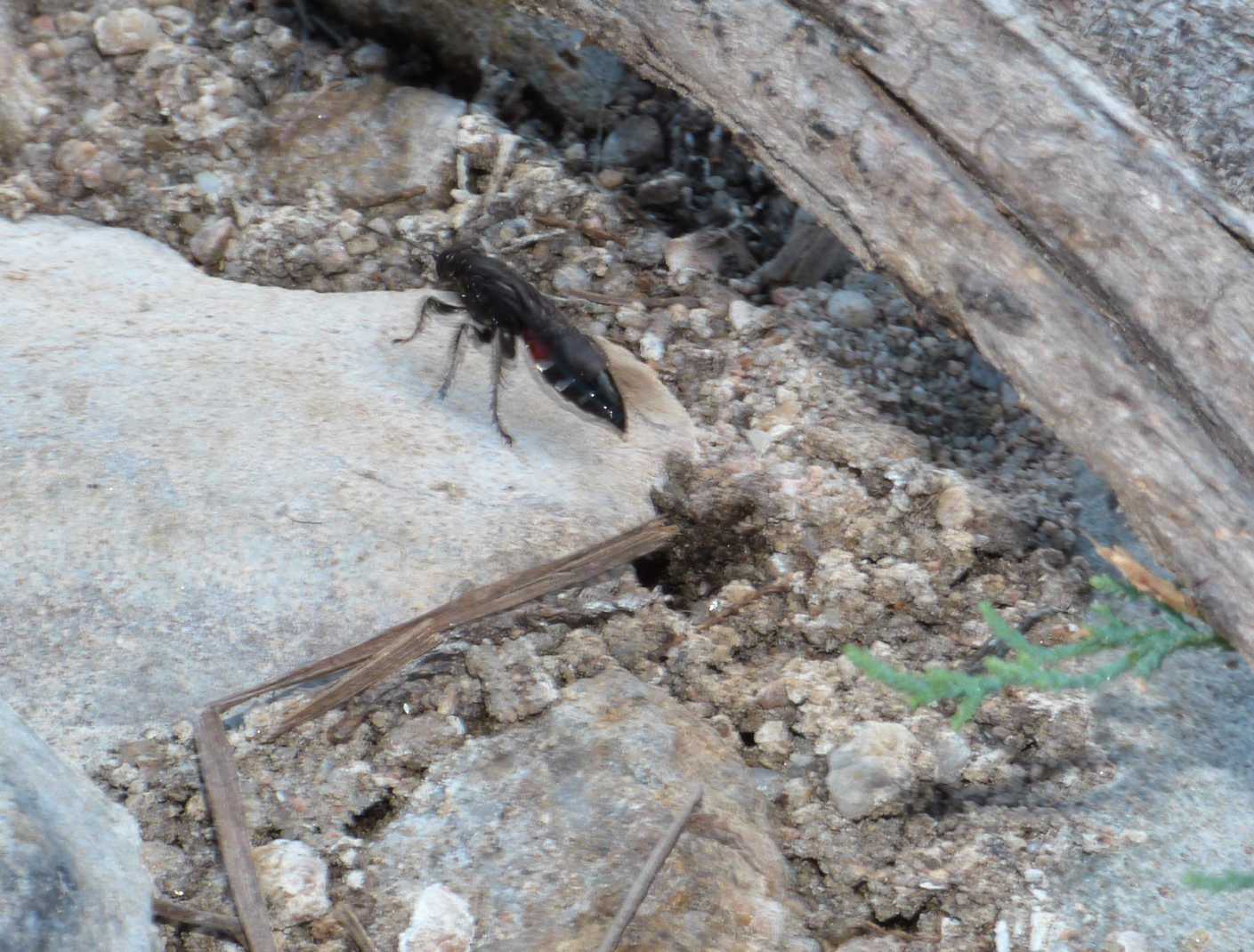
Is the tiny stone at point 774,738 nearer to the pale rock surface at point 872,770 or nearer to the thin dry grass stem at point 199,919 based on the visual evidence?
the pale rock surface at point 872,770

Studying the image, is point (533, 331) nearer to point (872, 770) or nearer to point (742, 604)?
point (742, 604)

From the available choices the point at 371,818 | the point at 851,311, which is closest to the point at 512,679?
the point at 371,818

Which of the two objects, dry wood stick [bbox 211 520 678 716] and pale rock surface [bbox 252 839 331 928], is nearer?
pale rock surface [bbox 252 839 331 928]

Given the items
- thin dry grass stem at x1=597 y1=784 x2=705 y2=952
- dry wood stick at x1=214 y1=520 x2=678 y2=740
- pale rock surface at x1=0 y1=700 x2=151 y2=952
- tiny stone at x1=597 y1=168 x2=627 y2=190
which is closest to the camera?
pale rock surface at x1=0 y1=700 x2=151 y2=952

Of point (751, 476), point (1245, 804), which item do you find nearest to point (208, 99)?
point (751, 476)

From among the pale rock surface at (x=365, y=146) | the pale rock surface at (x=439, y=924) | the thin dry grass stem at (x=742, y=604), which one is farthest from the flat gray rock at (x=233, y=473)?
the pale rock surface at (x=439, y=924)

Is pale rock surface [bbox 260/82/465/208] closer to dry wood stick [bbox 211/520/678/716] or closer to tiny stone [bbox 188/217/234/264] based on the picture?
tiny stone [bbox 188/217/234/264]

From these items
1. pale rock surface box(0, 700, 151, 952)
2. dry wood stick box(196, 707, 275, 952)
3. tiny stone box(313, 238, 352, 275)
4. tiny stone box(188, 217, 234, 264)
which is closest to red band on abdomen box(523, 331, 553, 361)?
tiny stone box(313, 238, 352, 275)
